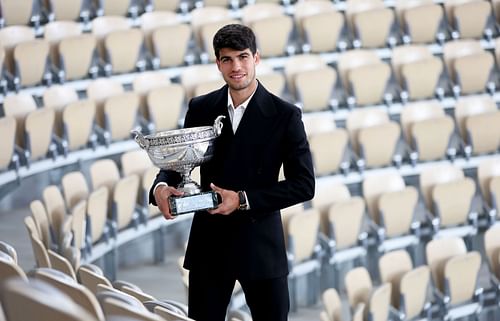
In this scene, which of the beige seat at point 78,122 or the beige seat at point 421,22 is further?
the beige seat at point 421,22

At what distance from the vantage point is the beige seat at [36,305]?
1.11 m

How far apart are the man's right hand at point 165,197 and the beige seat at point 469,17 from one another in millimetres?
3651

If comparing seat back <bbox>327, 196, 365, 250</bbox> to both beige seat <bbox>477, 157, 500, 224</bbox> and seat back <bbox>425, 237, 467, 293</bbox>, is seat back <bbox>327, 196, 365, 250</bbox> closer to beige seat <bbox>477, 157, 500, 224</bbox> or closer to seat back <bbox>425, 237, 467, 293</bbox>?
seat back <bbox>425, 237, 467, 293</bbox>

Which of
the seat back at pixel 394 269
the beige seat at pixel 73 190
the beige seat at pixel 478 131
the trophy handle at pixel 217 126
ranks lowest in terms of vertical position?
the seat back at pixel 394 269

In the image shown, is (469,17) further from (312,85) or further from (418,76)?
(312,85)

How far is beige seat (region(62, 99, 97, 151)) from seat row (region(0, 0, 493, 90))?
0.45 meters

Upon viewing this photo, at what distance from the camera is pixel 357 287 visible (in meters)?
2.95

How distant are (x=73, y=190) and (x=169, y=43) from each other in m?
1.43

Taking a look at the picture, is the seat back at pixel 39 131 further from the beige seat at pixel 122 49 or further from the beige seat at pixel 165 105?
the beige seat at pixel 122 49

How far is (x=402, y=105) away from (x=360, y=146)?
57 cm

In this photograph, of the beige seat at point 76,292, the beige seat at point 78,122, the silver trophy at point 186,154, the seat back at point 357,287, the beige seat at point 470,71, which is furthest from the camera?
the beige seat at point 470,71

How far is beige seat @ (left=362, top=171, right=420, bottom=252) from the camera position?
3.54m

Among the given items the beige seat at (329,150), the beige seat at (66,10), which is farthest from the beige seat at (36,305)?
the beige seat at (66,10)

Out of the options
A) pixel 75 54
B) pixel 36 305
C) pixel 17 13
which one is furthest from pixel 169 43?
pixel 36 305
